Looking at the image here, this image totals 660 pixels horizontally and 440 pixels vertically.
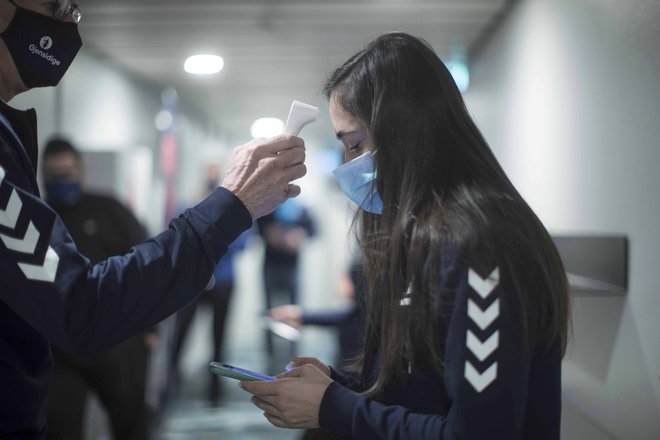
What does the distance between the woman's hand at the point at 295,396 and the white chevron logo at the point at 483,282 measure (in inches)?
12.5

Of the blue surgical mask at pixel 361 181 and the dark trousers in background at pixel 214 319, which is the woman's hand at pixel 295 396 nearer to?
the blue surgical mask at pixel 361 181

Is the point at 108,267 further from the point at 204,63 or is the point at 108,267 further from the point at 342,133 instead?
the point at 204,63

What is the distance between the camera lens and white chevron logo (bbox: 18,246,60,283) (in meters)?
1.03

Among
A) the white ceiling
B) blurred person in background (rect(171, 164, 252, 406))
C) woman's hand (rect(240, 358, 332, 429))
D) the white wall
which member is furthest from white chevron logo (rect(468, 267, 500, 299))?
blurred person in background (rect(171, 164, 252, 406))

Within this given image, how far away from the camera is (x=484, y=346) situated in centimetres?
95

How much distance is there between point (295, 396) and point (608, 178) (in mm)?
1390

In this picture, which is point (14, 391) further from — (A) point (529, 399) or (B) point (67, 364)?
(B) point (67, 364)

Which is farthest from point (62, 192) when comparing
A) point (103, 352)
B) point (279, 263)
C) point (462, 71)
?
point (279, 263)

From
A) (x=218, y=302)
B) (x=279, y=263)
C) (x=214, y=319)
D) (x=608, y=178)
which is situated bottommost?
(x=214, y=319)

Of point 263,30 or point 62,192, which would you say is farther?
point 263,30

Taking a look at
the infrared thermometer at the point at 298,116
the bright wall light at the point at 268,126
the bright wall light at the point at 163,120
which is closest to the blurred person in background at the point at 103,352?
the infrared thermometer at the point at 298,116

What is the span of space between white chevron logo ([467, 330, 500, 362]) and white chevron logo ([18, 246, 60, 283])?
658mm

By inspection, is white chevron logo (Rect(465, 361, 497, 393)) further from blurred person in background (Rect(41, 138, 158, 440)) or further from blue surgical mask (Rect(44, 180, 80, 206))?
blue surgical mask (Rect(44, 180, 80, 206))

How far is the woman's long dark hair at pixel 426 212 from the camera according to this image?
1.00m
